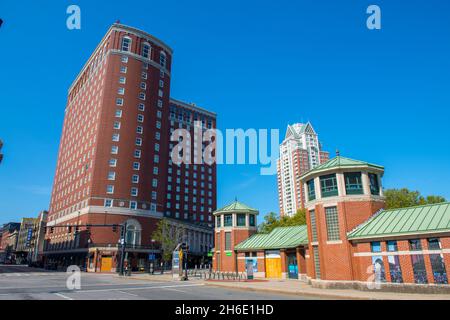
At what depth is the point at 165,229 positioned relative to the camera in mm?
72562

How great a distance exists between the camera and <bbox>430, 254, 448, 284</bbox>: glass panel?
66.1ft

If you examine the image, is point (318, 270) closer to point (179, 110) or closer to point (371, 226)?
point (371, 226)

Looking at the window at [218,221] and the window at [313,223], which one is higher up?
the window at [218,221]

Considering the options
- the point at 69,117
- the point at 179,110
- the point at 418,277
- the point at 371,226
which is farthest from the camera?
the point at 179,110

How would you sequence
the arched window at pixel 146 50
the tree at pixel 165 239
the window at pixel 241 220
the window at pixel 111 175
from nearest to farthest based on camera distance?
1. the window at pixel 241 220
2. the tree at pixel 165 239
3. the window at pixel 111 175
4. the arched window at pixel 146 50

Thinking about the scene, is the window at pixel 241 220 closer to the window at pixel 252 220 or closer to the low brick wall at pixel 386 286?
the window at pixel 252 220

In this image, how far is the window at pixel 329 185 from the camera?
87.2 feet

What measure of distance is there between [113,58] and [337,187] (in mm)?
68469

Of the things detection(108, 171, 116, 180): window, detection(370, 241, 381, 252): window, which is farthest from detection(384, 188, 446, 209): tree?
detection(108, 171, 116, 180): window

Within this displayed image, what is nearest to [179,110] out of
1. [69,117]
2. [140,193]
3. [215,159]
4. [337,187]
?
[215,159]

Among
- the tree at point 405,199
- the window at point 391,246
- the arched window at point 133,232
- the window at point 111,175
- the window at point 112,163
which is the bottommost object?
the window at point 391,246

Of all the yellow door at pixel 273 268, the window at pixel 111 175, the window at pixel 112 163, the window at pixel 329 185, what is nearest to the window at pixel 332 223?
the window at pixel 329 185

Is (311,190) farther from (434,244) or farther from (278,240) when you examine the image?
(278,240)

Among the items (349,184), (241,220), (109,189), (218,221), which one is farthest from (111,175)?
(349,184)
